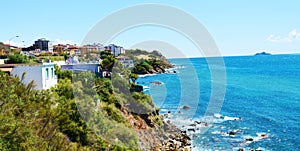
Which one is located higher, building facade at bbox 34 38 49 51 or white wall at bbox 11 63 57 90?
building facade at bbox 34 38 49 51

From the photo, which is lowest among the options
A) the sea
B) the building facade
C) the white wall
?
the sea

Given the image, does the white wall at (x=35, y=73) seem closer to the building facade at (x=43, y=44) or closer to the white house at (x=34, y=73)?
the white house at (x=34, y=73)

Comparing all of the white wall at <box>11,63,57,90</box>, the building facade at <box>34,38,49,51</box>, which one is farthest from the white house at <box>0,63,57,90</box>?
the building facade at <box>34,38,49,51</box>

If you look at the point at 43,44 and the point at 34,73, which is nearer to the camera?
the point at 34,73

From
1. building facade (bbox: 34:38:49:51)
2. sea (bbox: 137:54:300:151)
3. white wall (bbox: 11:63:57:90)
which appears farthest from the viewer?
building facade (bbox: 34:38:49:51)

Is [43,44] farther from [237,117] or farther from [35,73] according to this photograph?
[35,73]

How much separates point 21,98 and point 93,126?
5.41 meters

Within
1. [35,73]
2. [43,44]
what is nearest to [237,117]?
[35,73]

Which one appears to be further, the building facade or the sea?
the building facade

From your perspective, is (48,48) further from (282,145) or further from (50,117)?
(50,117)

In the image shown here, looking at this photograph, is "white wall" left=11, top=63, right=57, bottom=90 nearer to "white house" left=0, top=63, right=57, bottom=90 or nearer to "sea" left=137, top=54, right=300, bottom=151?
"white house" left=0, top=63, right=57, bottom=90

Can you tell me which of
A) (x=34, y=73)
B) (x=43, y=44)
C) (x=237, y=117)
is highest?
(x=43, y=44)

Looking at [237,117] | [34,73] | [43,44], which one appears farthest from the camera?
[43,44]

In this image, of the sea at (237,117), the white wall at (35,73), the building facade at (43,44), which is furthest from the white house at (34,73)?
the building facade at (43,44)
